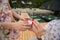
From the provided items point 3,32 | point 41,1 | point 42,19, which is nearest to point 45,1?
point 41,1

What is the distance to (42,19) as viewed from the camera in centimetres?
127

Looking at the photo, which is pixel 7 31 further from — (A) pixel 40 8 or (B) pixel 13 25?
(A) pixel 40 8

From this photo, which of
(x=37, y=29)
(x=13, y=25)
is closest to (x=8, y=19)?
(x=13, y=25)

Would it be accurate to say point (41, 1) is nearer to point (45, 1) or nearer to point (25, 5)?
point (45, 1)

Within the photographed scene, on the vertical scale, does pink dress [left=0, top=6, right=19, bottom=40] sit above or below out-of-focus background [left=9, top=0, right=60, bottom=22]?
below

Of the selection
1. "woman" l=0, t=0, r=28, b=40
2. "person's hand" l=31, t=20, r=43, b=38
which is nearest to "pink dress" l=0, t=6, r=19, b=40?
"woman" l=0, t=0, r=28, b=40

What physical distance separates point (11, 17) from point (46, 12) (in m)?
0.30

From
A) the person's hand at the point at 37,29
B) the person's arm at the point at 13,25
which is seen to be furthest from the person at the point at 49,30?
the person's arm at the point at 13,25

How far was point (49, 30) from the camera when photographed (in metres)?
1.24

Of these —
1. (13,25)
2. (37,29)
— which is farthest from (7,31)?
(37,29)

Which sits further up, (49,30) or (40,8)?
(40,8)

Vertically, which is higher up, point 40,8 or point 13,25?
point 40,8

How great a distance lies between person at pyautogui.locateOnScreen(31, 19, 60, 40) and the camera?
1223mm

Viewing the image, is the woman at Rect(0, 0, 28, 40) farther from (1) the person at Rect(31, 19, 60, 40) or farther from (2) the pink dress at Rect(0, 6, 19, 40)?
(1) the person at Rect(31, 19, 60, 40)
